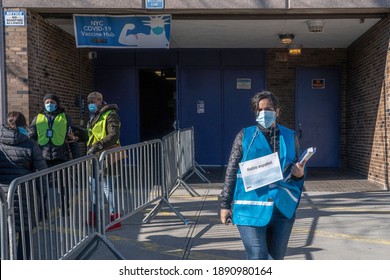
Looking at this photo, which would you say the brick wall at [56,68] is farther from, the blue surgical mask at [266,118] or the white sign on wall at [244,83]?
the blue surgical mask at [266,118]

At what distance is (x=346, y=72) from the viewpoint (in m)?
12.4

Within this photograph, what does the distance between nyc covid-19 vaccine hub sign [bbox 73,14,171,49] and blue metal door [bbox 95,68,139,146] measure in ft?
12.8

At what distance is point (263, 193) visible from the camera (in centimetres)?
331

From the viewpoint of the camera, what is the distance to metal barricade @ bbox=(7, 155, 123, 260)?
3406 millimetres

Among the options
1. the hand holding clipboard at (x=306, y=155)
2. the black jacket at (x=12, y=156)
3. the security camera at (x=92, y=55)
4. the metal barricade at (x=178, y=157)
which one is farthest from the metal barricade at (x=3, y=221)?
the security camera at (x=92, y=55)

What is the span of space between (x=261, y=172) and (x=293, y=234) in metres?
3.00

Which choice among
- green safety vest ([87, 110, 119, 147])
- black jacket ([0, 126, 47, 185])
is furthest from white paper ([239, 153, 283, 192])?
green safety vest ([87, 110, 119, 147])

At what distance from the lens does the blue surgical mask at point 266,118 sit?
11.1 ft

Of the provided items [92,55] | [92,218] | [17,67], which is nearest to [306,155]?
[92,218]

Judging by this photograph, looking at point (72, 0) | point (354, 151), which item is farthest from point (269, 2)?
point (354, 151)

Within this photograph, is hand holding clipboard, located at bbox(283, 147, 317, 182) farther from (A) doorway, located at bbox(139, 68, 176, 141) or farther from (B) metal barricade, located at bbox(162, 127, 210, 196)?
(A) doorway, located at bbox(139, 68, 176, 141)

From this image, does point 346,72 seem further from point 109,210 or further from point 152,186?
point 109,210

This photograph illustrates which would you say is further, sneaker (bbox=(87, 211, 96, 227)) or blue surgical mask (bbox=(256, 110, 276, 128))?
sneaker (bbox=(87, 211, 96, 227))

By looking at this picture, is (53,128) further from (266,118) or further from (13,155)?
(266,118)
